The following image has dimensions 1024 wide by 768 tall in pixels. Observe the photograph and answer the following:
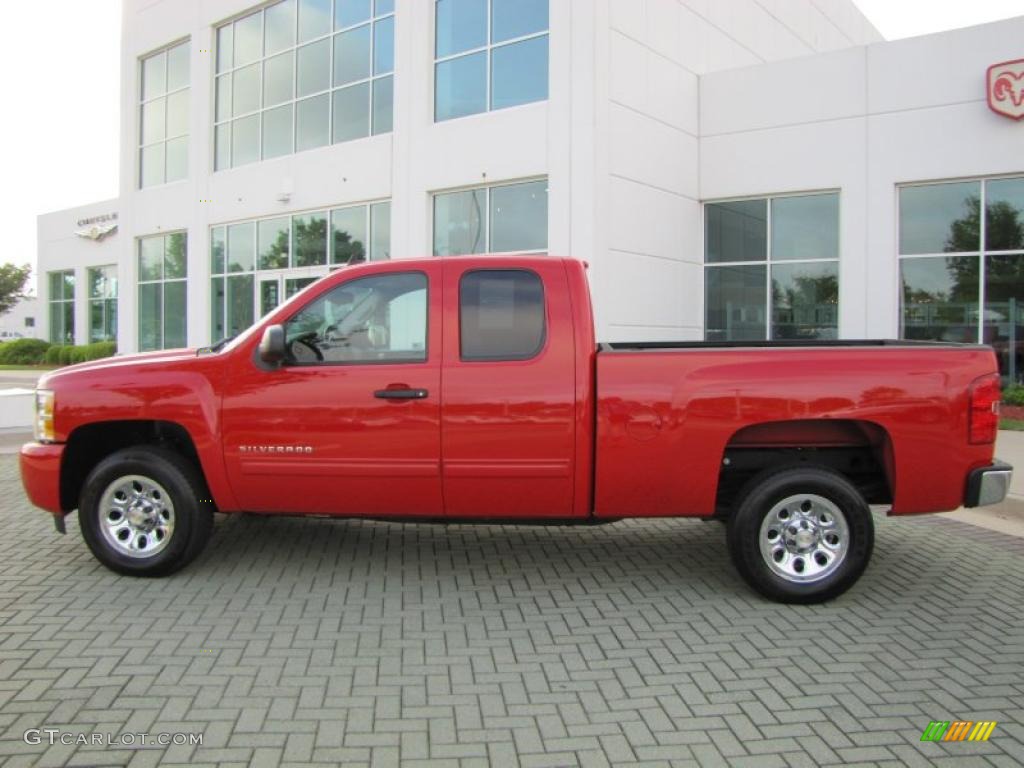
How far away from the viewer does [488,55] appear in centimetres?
1537

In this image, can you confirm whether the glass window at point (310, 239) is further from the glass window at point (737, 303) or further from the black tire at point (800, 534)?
the black tire at point (800, 534)

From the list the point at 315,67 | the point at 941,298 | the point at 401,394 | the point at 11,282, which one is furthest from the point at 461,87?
the point at 11,282

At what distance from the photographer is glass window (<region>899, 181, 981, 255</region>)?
14.2 meters

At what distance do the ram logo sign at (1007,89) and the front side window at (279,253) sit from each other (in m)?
11.2

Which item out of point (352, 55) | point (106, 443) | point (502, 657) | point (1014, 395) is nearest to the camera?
point (502, 657)

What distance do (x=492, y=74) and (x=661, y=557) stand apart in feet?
39.0

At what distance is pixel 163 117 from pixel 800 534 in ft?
78.0

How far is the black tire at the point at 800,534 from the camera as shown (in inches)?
184

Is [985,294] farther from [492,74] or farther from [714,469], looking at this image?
[714,469]

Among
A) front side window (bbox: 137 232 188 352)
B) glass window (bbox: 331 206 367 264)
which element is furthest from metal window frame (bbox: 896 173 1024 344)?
front side window (bbox: 137 232 188 352)

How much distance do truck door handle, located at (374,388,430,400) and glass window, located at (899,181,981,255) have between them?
1272cm

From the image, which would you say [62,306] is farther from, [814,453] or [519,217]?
[814,453]

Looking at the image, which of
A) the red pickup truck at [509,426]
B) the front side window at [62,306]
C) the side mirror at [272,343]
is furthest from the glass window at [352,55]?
the front side window at [62,306]

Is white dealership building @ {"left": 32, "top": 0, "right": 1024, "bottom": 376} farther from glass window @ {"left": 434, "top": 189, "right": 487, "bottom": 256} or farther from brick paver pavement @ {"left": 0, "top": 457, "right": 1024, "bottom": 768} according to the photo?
brick paver pavement @ {"left": 0, "top": 457, "right": 1024, "bottom": 768}
